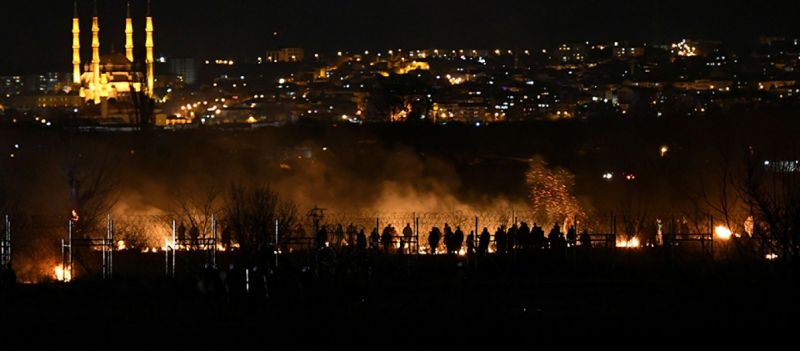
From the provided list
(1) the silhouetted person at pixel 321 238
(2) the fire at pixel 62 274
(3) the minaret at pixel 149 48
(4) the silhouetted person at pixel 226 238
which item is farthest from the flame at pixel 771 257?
(3) the minaret at pixel 149 48

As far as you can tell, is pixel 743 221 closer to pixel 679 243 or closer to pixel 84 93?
pixel 679 243

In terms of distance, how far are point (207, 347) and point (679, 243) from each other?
9.25m

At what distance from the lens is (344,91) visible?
314 feet

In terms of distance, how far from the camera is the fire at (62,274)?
17820mm

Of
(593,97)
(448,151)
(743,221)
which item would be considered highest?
(593,97)

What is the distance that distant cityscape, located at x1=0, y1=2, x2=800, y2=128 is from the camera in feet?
234

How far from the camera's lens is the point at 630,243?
2045 centimetres

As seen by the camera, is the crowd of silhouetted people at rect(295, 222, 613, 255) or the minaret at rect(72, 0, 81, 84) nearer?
the crowd of silhouetted people at rect(295, 222, 613, 255)

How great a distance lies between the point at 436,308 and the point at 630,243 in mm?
7310

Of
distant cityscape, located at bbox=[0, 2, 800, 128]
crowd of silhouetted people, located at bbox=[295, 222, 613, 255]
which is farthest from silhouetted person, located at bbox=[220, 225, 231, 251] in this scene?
distant cityscape, located at bbox=[0, 2, 800, 128]

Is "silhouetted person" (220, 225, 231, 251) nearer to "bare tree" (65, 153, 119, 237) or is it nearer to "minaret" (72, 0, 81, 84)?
"bare tree" (65, 153, 119, 237)

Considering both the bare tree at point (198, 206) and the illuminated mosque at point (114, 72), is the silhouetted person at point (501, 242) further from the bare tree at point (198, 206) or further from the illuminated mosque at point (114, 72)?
the illuminated mosque at point (114, 72)

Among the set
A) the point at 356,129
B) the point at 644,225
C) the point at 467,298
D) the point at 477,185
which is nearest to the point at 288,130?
the point at 356,129

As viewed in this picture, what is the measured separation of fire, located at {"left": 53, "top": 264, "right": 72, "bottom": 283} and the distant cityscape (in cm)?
4118
